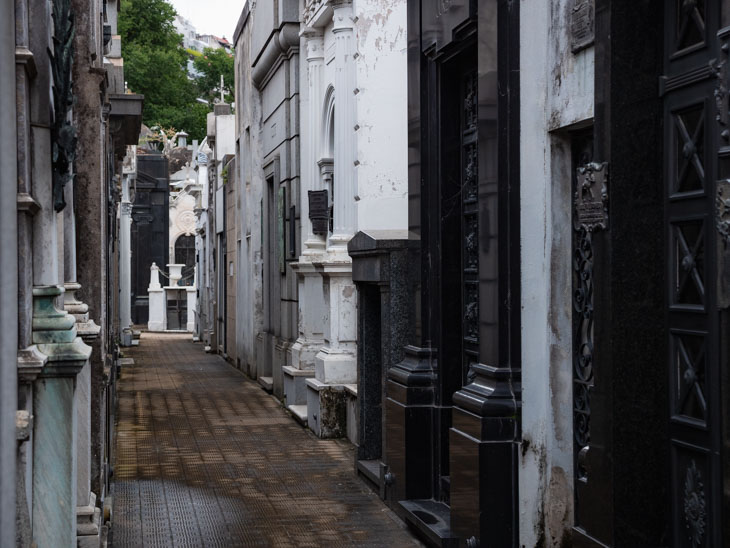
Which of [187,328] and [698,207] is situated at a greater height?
[698,207]

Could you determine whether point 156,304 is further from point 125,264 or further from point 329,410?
point 329,410

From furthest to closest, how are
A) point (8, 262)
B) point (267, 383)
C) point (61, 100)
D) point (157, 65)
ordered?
1. point (157, 65)
2. point (267, 383)
3. point (61, 100)
4. point (8, 262)

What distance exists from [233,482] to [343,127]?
4191mm

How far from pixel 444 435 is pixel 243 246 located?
46.2ft

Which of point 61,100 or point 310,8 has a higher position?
point 310,8

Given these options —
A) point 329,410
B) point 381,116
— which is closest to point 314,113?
point 381,116

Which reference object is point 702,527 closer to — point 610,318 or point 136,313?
point 610,318

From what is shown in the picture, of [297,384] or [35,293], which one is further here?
[297,384]

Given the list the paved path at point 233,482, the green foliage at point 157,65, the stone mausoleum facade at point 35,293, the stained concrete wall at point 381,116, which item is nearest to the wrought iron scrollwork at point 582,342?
the paved path at point 233,482

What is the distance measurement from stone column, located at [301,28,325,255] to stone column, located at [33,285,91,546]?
8954 mm

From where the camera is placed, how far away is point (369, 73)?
38.4 feet

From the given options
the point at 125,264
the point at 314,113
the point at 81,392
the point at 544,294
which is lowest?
the point at 81,392

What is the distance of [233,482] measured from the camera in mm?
10297

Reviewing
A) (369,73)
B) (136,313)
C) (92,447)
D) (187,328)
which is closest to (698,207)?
(92,447)
